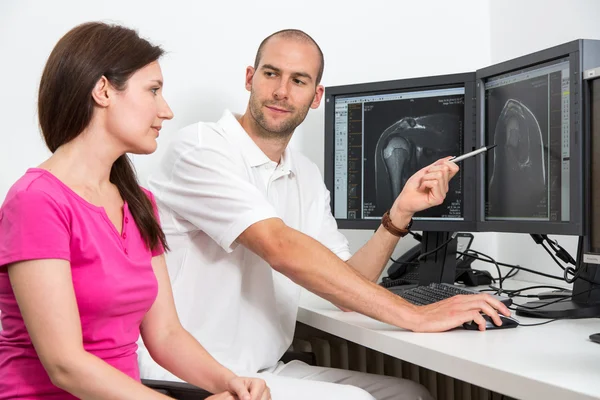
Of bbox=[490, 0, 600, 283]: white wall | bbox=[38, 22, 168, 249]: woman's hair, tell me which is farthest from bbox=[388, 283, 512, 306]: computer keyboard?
bbox=[38, 22, 168, 249]: woman's hair

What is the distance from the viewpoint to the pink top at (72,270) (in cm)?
123

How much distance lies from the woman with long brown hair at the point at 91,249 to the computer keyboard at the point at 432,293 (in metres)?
0.57

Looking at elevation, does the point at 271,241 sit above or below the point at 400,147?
below

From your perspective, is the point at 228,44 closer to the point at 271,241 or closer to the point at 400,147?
the point at 400,147

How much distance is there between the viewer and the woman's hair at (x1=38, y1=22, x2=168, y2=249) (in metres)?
1.36

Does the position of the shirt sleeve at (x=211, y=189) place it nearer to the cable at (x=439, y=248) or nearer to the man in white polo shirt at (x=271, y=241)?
the man in white polo shirt at (x=271, y=241)

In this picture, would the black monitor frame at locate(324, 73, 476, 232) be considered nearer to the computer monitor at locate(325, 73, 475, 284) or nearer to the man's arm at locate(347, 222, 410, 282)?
the computer monitor at locate(325, 73, 475, 284)

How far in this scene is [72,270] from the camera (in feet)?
4.23

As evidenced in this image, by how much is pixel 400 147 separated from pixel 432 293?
501mm

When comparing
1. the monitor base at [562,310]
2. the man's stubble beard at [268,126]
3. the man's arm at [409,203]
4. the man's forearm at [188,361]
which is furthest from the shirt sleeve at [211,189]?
the monitor base at [562,310]

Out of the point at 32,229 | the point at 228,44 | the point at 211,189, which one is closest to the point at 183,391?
the point at 32,229

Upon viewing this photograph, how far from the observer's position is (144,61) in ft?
4.76

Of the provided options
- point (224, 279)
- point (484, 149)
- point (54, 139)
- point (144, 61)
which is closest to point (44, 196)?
point (54, 139)

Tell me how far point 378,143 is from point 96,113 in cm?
100
